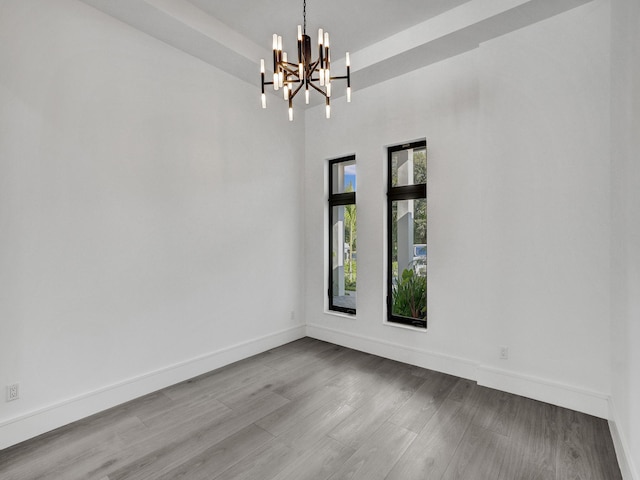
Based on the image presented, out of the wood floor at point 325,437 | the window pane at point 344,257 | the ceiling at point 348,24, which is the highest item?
the ceiling at point 348,24

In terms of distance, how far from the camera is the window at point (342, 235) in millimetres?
4258

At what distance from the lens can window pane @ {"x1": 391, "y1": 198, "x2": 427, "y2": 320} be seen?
11.9 ft

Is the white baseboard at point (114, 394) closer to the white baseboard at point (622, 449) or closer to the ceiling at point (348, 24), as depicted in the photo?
the ceiling at point (348, 24)

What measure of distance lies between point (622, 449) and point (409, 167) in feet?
9.34

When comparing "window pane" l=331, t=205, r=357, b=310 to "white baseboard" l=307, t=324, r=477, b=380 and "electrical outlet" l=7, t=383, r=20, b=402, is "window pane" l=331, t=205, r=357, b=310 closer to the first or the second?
"white baseboard" l=307, t=324, r=477, b=380

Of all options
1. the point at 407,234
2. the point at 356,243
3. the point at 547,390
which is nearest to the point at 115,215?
the point at 356,243

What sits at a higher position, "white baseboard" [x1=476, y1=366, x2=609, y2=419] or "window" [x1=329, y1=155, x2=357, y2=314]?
"window" [x1=329, y1=155, x2=357, y2=314]

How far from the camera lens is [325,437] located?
7.48 feet

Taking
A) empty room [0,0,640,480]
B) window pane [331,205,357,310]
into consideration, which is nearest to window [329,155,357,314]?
window pane [331,205,357,310]

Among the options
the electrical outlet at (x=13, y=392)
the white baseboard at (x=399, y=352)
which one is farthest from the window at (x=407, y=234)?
the electrical outlet at (x=13, y=392)

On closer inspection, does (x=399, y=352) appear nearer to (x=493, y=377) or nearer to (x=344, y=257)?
(x=493, y=377)

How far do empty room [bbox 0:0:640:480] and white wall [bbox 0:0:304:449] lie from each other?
2 centimetres

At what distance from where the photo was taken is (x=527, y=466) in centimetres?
198

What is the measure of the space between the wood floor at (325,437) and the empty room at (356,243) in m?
0.02
